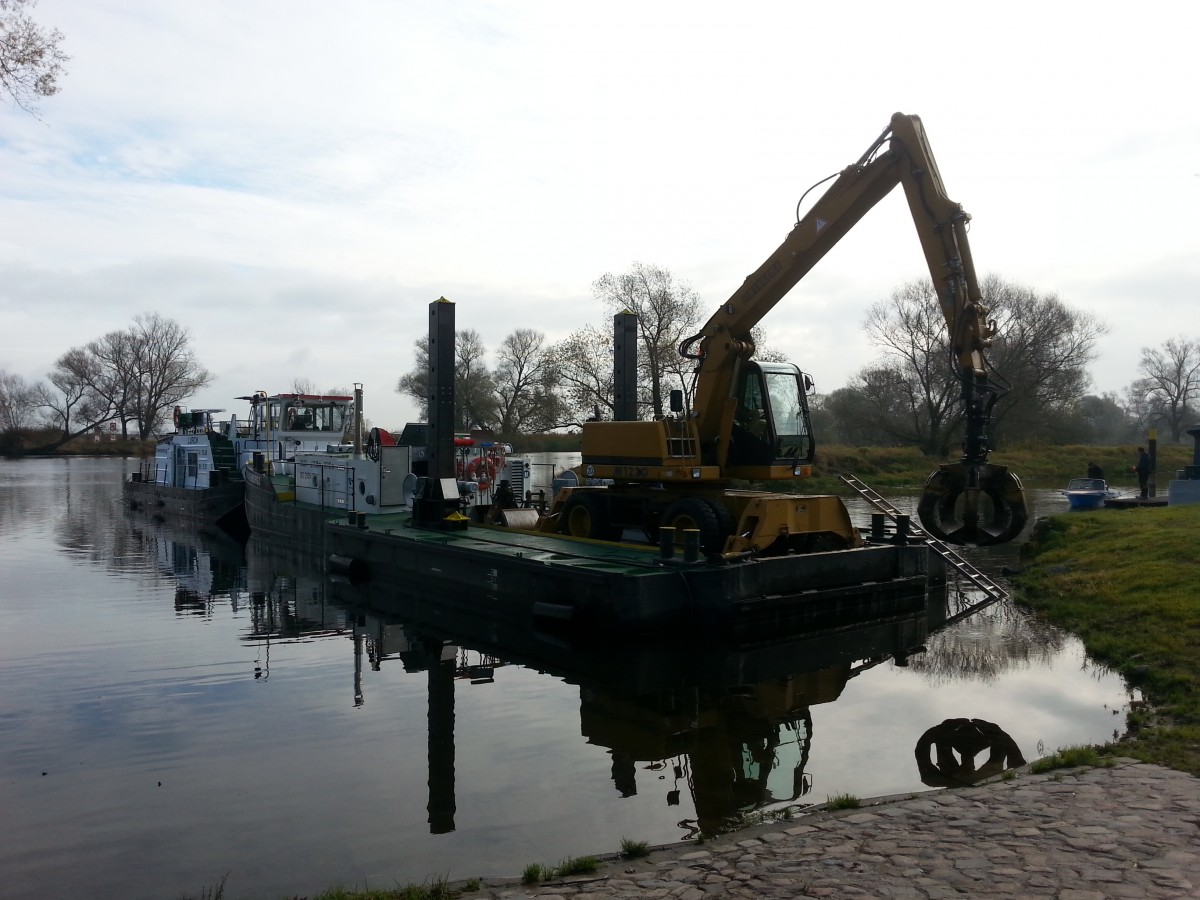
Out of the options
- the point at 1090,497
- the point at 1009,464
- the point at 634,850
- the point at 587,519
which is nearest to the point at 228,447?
the point at 587,519

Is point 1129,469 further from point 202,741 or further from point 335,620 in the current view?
point 202,741

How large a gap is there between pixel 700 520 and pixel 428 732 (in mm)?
5560

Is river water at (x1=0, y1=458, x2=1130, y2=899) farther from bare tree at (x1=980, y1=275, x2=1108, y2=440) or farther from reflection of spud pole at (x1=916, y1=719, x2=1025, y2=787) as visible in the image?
bare tree at (x1=980, y1=275, x2=1108, y2=440)

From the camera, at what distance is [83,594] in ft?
53.6

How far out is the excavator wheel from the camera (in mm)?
10445

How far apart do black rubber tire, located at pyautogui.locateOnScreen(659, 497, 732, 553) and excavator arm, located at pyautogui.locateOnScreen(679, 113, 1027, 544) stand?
0.80 meters

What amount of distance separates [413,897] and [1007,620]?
10503mm

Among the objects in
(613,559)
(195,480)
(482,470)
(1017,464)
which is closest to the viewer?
(613,559)

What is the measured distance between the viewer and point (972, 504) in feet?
34.5

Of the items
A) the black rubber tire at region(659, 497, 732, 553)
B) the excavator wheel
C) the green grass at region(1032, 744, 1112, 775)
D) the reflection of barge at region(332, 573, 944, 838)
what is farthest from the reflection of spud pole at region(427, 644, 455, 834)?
the excavator wheel

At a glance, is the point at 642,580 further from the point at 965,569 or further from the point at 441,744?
the point at 965,569

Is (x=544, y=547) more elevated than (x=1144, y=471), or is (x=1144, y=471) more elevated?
(x=1144, y=471)

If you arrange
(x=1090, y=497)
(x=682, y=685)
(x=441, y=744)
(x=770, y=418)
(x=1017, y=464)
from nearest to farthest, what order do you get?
(x=441, y=744)
(x=682, y=685)
(x=770, y=418)
(x=1090, y=497)
(x=1017, y=464)

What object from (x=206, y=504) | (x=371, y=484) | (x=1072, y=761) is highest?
(x=371, y=484)
